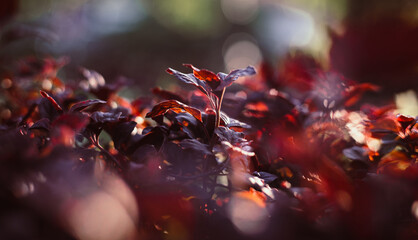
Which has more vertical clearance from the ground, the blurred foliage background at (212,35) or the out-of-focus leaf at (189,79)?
the blurred foliage background at (212,35)

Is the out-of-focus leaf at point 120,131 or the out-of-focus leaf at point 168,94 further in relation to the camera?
the out-of-focus leaf at point 168,94

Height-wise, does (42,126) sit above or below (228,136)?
below

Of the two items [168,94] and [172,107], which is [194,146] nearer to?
[172,107]

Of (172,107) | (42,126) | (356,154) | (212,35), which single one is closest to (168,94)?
(172,107)

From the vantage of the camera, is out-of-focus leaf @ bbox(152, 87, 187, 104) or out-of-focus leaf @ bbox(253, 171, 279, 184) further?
out-of-focus leaf @ bbox(152, 87, 187, 104)

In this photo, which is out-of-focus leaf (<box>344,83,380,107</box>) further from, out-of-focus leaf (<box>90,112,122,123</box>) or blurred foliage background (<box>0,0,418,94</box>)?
blurred foliage background (<box>0,0,418,94</box>)

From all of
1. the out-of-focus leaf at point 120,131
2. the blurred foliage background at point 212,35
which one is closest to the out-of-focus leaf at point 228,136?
the out-of-focus leaf at point 120,131

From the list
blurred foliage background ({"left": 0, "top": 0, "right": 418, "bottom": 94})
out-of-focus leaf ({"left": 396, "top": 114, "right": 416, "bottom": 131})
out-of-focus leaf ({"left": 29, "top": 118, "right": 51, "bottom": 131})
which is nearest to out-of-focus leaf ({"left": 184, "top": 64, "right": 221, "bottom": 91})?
out-of-focus leaf ({"left": 29, "top": 118, "right": 51, "bottom": 131})

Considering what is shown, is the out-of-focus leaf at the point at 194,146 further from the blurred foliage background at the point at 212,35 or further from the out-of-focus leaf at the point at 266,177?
the blurred foliage background at the point at 212,35
